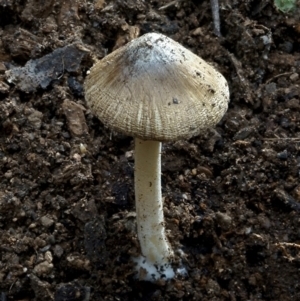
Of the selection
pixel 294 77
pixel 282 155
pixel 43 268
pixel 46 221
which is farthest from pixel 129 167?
pixel 294 77

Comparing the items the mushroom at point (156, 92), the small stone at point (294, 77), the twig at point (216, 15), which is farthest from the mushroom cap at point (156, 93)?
the twig at point (216, 15)

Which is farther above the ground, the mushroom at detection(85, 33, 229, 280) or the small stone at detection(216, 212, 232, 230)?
the mushroom at detection(85, 33, 229, 280)

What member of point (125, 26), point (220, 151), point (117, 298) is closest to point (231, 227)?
point (220, 151)

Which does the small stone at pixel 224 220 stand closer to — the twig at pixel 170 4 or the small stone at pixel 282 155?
the small stone at pixel 282 155

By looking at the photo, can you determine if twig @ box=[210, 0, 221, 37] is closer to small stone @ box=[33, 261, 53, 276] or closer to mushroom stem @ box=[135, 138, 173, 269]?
mushroom stem @ box=[135, 138, 173, 269]

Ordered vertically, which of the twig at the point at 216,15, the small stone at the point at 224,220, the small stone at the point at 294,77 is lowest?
the small stone at the point at 224,220

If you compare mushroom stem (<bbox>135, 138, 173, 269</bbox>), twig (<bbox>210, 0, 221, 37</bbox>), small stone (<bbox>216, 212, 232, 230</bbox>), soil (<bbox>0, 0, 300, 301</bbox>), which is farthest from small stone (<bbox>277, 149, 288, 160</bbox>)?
twig (<bbox>210, 0, 221, 37</bbox>)

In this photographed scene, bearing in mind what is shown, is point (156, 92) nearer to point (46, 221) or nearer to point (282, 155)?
point (46, 221)
